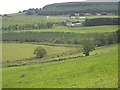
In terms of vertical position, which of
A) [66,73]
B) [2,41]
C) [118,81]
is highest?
[118,81]

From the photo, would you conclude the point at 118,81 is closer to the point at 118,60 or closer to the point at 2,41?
the point at 118,60

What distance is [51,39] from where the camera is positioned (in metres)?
185

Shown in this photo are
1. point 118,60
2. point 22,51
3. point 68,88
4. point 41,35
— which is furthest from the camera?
point 41,35

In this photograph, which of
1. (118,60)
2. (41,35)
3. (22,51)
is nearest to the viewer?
(118,60)

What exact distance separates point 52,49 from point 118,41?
3690 cm

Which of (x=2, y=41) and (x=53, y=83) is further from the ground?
(x=53, y=83)

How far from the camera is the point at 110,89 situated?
35.2 m

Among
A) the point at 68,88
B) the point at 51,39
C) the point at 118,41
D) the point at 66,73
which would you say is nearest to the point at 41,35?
the point at 51,39

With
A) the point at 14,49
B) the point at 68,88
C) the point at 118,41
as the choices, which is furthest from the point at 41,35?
the point at 68,88

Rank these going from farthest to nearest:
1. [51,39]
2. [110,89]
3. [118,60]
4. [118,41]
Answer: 1. [51,39]
2. [118,41]
3. [118,60]
4. [110,89]

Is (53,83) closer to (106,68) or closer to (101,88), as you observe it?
(106,68)

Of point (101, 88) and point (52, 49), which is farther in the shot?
point (52, 49)

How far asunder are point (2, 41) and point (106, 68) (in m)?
138

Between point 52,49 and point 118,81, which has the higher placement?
point 118,81
